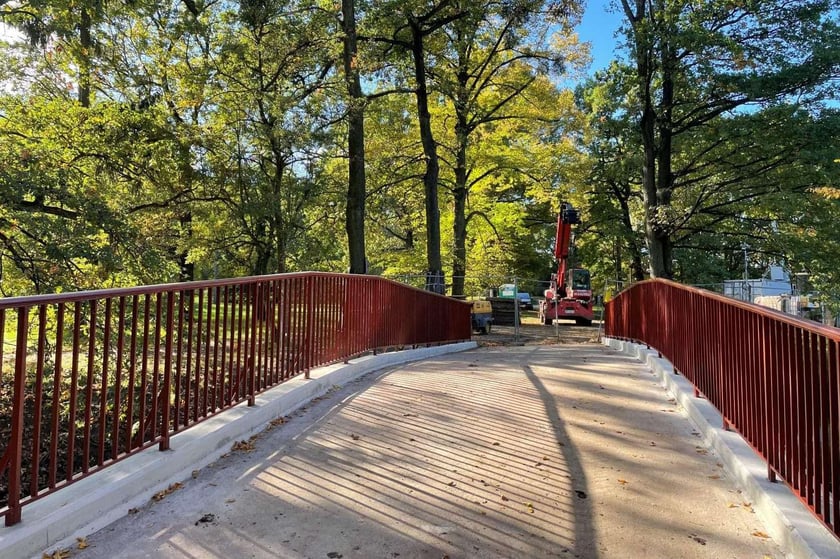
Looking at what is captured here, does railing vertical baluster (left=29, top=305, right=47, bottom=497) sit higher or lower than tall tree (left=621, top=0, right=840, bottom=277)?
lower

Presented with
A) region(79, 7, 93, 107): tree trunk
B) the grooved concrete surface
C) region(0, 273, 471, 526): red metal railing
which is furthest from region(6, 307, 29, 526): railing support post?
region(79, 7, 93, 107): tree trunk

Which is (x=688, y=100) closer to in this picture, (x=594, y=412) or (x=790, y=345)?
(x=594, y=412)

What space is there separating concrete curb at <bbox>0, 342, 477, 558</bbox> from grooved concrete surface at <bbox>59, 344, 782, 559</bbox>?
3.9 inches

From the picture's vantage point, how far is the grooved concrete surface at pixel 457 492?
9.54 ft

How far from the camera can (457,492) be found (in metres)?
3.59

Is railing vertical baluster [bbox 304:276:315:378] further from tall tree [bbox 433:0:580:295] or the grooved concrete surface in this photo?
tall tree [bbox 433:0:580:295]

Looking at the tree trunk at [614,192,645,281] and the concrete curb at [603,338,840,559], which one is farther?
the tree trunk at [614,192,645,281]

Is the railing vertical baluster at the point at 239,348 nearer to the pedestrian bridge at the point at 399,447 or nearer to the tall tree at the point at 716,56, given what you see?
the pedestrian bridge at the point at 399,447

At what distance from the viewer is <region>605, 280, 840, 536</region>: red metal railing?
101 inches

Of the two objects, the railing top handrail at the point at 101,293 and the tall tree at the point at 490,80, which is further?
the tall tree at the point at 490,80

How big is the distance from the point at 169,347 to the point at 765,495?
3.81 m

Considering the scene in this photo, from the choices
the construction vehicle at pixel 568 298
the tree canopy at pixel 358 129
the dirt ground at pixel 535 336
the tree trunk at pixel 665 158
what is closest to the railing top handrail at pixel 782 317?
the tree canopy at pixel 358 129

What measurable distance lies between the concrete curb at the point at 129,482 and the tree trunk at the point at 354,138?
8.56 metres

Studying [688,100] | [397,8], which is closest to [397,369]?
[397,8]
